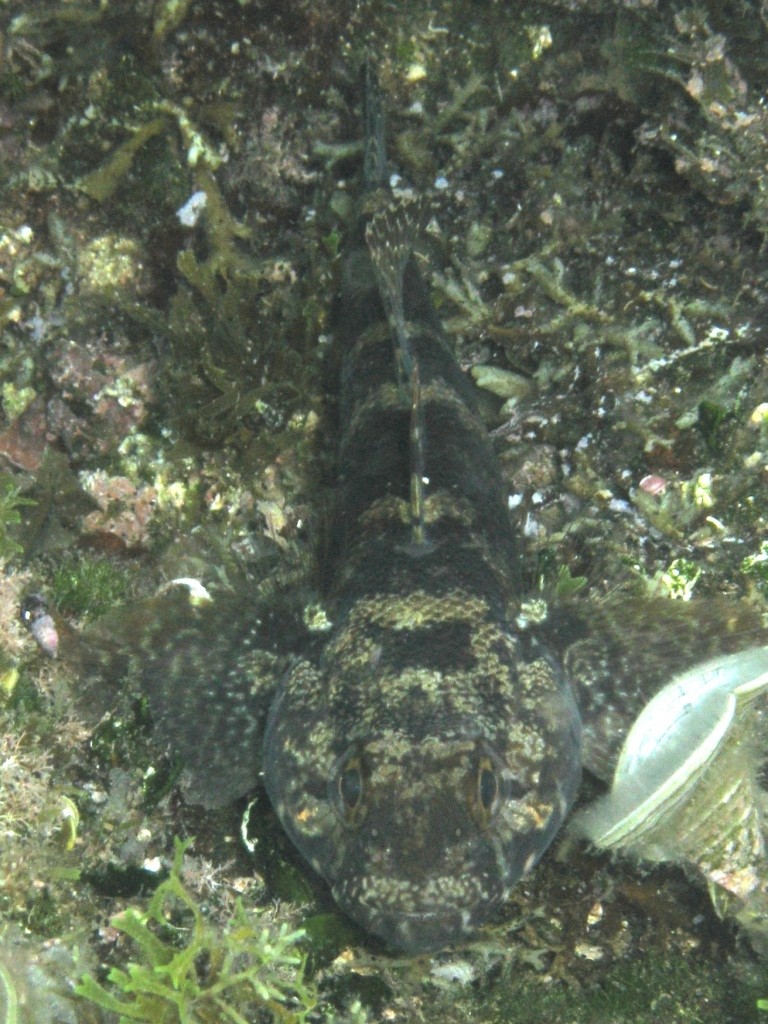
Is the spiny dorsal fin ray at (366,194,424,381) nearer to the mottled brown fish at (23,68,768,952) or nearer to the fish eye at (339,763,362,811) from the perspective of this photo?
the mottled brown fish at (23,68,768,952)

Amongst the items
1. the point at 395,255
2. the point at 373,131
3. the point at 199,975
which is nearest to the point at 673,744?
the point at 199,975

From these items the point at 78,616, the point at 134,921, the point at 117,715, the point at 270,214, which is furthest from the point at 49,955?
the point at 270,214

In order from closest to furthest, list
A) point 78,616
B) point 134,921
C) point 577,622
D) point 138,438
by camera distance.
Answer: point 134,921 < point 577,622 < point 78,616 < point 138,438

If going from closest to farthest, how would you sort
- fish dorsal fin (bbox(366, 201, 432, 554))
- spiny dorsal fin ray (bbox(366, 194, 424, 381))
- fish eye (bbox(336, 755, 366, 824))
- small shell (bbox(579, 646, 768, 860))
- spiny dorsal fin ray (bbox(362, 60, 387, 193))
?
small shell (bbox(579, 646, 768, 860)) → fish eye (bbox(336, 755, 366, 824)) → fish dorsal fin (bbox(366, 201, 432, 554)) → spiny dorsal fin ray (bbox(366, 194, 424, 381)) → spiny dorsal fin ray (bbox(362, 60, 387, 193))

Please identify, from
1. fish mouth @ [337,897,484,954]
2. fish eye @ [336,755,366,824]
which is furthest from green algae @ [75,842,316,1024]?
fish eye @ [336,755,366,824]

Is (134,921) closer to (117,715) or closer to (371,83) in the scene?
(117,715)

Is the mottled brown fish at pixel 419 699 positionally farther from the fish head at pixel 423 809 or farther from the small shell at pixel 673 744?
the small shell at pixel 673 744

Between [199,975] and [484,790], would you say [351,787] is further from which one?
[199,975]

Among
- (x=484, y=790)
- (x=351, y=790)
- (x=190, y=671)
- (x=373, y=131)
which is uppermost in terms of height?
(x=373, y=131)
